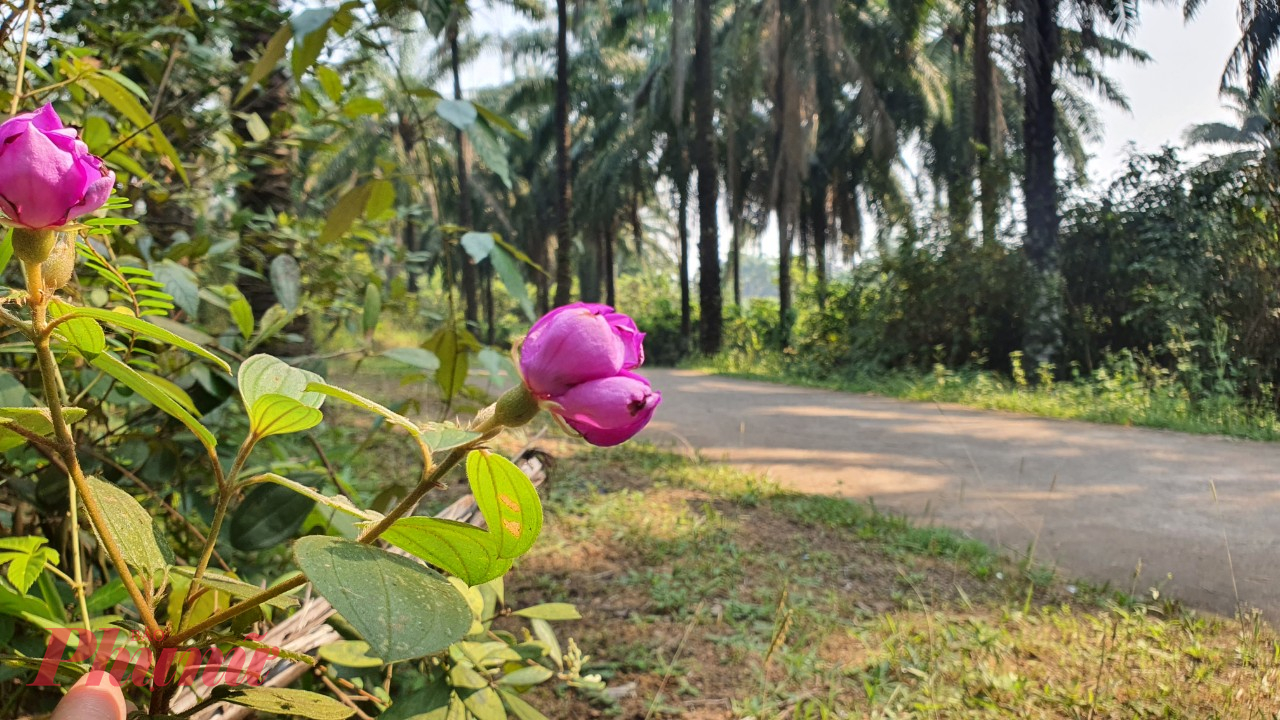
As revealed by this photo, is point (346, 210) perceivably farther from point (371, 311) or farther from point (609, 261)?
point (609, 261)

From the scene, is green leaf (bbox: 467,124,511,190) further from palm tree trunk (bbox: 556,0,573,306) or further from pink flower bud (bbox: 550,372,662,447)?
palm tree trunk (bbox: 556,0,573,306)

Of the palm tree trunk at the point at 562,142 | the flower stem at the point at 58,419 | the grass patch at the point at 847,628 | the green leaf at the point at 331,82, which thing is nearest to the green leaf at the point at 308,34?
the green leaf at the point at 331,82

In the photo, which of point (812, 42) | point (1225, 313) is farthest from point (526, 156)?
point (1225, 313)

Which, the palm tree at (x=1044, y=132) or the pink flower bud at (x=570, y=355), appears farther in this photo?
the palm tree at (x=1044, y=132)

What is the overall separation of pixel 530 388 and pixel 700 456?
349cm

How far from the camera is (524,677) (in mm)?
855

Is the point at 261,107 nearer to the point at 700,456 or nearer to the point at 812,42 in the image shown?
the point at 700,456

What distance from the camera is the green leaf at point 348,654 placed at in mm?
731

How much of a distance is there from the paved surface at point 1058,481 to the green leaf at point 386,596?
6.03 ft

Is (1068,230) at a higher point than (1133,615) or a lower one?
higher

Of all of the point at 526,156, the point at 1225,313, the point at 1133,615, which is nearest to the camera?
the point at 1133,615

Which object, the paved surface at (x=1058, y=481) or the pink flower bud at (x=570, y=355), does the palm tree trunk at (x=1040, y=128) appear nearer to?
the paved surface at (x=1058, y=481)

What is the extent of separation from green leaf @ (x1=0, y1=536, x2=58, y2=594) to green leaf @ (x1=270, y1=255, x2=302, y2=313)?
570 mm

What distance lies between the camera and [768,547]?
2.48 m
